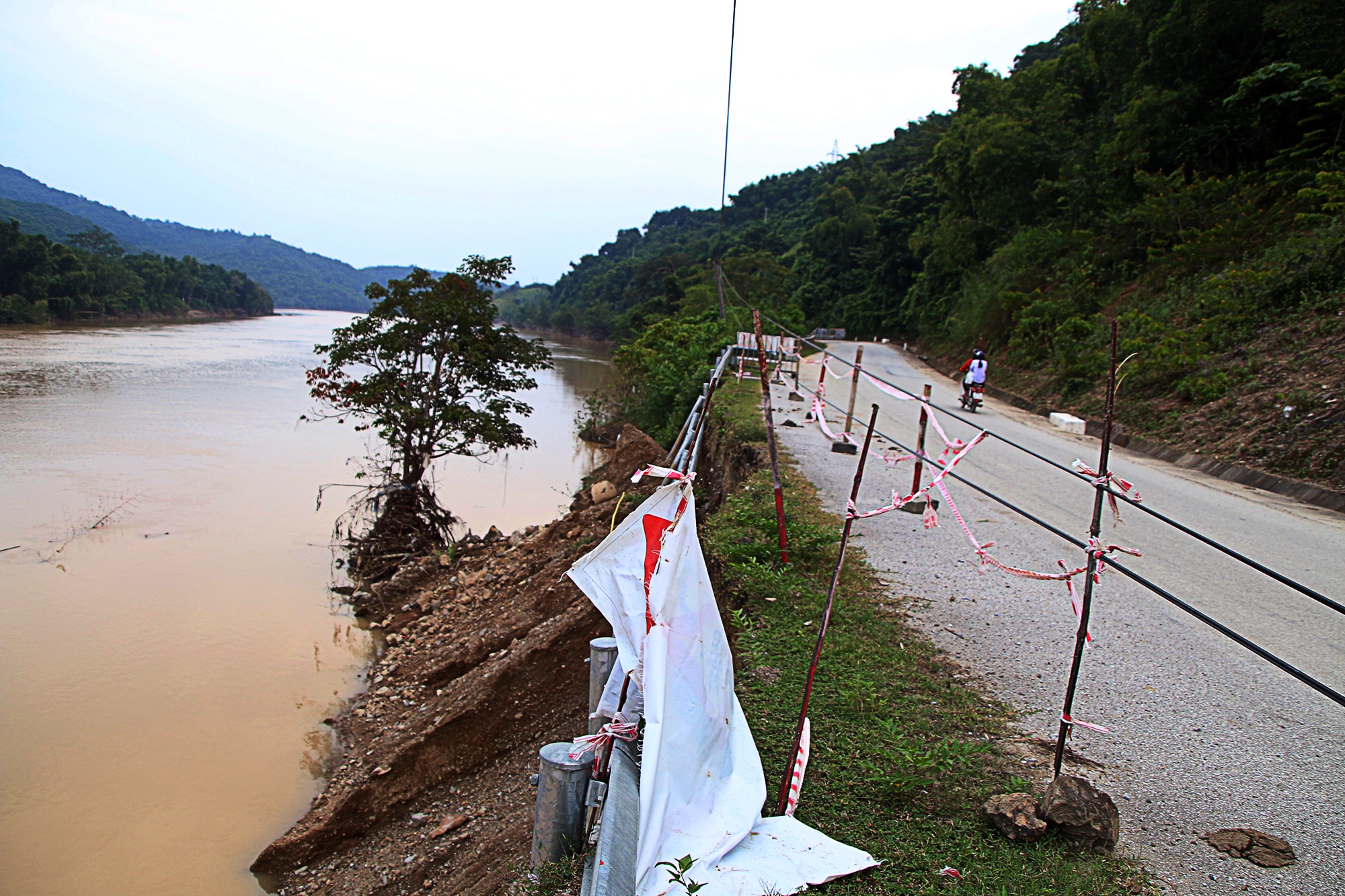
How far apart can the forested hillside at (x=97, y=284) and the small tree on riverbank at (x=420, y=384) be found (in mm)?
45795

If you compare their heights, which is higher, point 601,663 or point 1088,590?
point 1088,590

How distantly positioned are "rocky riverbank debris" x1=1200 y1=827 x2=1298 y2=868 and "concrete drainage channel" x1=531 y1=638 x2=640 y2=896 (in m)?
2.34

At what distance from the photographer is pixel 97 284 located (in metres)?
58.5

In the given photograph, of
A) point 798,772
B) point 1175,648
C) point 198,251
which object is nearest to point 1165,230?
point 1175,648

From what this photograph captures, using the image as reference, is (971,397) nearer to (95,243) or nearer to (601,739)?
(601,739)

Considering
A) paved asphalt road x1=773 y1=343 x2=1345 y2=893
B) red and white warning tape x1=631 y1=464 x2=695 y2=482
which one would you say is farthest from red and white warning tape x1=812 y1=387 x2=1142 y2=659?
red and white warning tape x1=631 y1=464 x2=695 y2=482

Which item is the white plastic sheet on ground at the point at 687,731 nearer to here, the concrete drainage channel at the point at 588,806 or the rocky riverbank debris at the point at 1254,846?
the concrete drainage channel at the point at 588,806

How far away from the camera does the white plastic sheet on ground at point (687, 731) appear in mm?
2785

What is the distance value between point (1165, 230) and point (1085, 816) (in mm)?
20616

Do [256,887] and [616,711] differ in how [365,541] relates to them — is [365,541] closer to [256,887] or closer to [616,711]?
[256,887]

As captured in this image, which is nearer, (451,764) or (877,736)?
(877,736)

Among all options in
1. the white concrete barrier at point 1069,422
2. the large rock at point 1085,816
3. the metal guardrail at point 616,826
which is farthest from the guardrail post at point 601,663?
the white concrete barrier at point 1069,422

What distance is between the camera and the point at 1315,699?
4441 millimetres

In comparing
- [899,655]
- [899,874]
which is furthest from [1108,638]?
[899,874]
